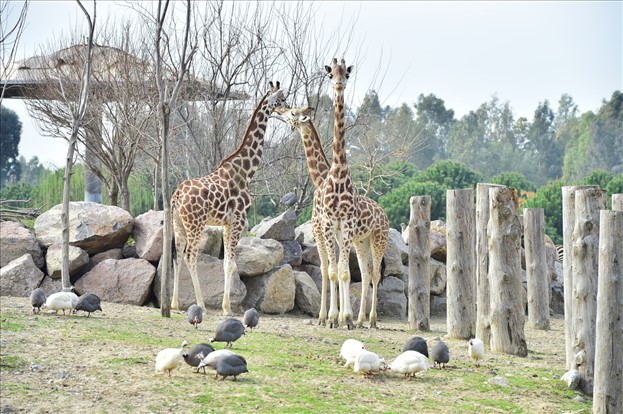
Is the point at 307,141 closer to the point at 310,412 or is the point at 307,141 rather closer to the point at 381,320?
the point at 381,320

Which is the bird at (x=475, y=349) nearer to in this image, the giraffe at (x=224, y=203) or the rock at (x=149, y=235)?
the giraffe at (x=224, y=203)

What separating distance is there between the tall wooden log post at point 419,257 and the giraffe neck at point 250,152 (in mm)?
2651

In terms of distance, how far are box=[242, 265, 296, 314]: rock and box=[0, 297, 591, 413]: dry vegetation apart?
3.37m

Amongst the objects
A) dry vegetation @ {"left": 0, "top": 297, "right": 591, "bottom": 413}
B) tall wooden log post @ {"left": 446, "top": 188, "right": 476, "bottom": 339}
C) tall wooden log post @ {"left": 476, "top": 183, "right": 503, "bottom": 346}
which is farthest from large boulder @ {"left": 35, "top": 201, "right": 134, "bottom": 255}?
tall wooden log post @ {"left": 476, "top": 183, "right": 503, "bottom": 346}

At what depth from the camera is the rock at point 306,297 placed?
1633cm

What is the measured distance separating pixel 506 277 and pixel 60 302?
5.74m

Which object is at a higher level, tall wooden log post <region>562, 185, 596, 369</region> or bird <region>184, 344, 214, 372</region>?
tall wooden log post <region>562, 185, 596, 369</region>

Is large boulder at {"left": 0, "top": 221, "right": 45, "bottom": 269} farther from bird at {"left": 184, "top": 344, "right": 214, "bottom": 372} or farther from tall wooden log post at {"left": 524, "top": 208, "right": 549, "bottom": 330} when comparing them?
tall wooden log post at {"left": 524, "top": 208, "right": 549, "bottom": 330}

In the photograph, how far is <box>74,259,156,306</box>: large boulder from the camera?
15.2m

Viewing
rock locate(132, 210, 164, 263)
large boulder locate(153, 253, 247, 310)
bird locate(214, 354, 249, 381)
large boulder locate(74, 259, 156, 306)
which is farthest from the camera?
rock locate(132, 210, 164, 263)

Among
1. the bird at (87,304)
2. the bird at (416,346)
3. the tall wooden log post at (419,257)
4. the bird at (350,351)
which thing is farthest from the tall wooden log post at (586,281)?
the bird at (87,304)

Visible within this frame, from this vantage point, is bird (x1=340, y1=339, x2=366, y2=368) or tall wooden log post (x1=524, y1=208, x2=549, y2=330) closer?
bird (x1=340, y1=339, x2=366, y2=368)

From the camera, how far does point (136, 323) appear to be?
12164 mm

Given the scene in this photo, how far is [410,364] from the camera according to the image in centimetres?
966
